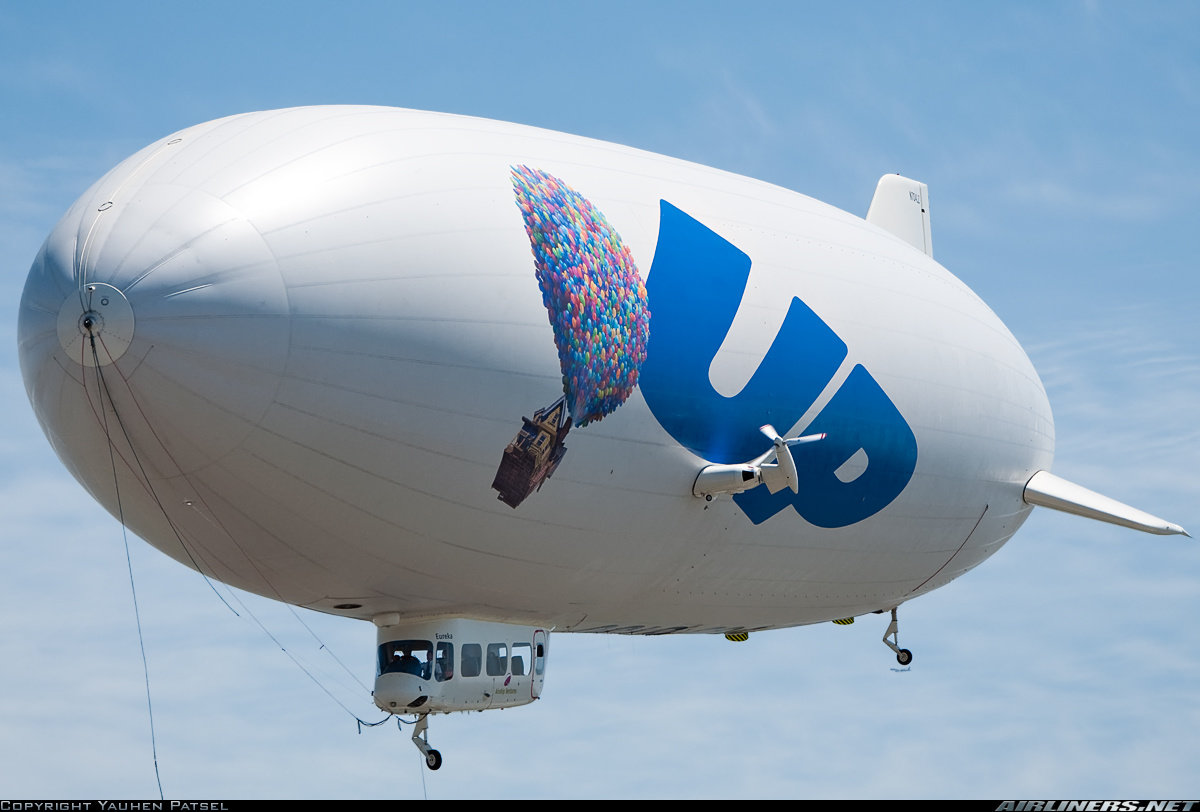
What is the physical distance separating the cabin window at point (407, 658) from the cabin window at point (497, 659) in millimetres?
828

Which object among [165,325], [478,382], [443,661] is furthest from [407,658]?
[165,325]

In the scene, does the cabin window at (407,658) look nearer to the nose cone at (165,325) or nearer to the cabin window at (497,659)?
the cabin window at (497,659)

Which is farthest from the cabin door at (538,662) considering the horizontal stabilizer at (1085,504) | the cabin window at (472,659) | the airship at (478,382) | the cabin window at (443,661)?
the horizontal stabilizer at (1085,504)

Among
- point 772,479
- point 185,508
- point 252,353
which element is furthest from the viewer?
point 772,479

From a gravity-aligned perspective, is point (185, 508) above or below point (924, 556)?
below

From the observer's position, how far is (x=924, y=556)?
26312 millimetres

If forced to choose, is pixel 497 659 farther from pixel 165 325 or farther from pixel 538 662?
pixel 165 325

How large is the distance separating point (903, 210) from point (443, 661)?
1544 cm

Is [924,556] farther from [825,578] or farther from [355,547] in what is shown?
[355,547]

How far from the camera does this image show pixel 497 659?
2238 centimetres

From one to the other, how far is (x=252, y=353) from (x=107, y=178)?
335 centimetres

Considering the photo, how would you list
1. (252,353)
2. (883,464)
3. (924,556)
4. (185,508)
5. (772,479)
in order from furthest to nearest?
(924,556) < (883,464) < (772,479) < (185,508) < (252,353)

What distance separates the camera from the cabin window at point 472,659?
22047 millimetres

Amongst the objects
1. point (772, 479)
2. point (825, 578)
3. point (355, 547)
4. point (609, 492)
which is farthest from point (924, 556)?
point (355, 547)
